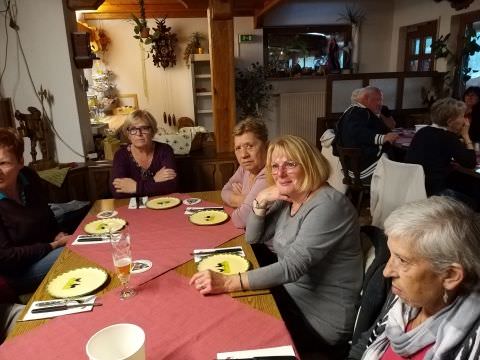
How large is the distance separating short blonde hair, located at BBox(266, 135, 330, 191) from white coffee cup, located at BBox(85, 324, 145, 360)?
0.80 metres

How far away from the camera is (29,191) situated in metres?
1.94

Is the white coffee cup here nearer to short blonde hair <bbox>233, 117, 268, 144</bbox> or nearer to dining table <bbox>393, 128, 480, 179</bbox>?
short blonde hair <bbox>233, 117, 268, 144</bbox>

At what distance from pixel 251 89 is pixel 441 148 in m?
3.46

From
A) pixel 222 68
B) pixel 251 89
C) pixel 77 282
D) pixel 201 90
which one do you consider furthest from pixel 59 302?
pixel 201 90

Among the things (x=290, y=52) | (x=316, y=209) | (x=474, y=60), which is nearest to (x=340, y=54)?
(x=290, y=52)

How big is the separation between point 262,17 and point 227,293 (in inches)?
212

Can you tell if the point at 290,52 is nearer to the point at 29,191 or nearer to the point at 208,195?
the point at 208,195

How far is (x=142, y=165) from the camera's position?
2.50 m

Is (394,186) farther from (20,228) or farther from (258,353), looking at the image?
(20,228)

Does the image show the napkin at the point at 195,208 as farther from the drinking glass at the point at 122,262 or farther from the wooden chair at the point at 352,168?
the wooden chair at the point at 352,168

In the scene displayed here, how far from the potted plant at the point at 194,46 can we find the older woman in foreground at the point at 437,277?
5.24 meters

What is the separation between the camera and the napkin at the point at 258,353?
959mm

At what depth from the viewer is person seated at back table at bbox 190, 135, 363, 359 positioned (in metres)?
1.30

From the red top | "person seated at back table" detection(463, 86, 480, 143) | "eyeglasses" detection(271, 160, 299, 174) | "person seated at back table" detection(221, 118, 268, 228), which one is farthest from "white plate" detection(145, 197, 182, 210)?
"person seated at back table" detection(463, 86, 480, 143)
